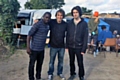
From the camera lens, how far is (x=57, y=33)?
16.9 ft

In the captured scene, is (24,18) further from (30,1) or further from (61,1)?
(61,1)

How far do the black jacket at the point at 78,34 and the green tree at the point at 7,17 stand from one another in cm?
704

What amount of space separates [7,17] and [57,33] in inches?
278

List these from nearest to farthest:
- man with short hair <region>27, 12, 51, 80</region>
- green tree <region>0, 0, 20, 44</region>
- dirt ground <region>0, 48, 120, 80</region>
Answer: man with short hair <region>27, 12, 51, 80</region> < dirt ground <region>0, 48, 120, 80</region> < green tree <region>0, 0, 20, 44</region>

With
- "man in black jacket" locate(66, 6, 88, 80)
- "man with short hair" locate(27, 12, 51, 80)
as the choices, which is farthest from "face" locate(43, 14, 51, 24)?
"man in black jacket" locate(66, 6, 88, 80)

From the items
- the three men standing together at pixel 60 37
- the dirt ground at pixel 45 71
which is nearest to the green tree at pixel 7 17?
the dirt ground at pixel 45 71

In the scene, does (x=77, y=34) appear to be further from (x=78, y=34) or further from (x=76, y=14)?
(x=76, y=14)

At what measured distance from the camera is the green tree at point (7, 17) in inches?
453

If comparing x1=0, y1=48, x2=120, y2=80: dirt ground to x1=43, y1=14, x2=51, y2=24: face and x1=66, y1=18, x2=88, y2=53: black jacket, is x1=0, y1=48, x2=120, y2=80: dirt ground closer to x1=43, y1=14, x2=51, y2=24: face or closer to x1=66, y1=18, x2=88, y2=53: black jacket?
x1=66, y1=18, x2=88, y2=53: black jacket

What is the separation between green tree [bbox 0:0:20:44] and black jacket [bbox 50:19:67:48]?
685 cm

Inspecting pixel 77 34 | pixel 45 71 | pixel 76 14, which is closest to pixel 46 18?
pixel 76 14

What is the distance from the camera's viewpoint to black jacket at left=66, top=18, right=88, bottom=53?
5090 millimetres

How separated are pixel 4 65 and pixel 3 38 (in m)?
4.23

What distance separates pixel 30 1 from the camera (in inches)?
1323
